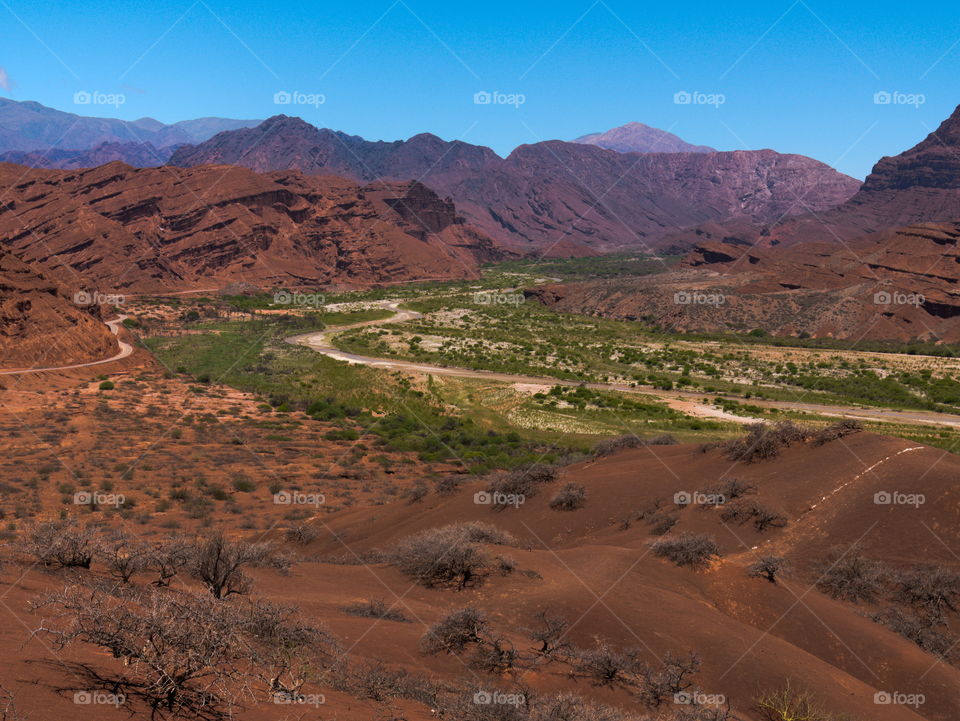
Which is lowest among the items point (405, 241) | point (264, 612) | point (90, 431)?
point (90, 431)

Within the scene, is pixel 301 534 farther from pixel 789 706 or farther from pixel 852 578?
pixel 852 578

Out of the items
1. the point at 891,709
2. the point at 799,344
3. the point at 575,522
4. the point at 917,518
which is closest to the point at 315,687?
the point at 891,709

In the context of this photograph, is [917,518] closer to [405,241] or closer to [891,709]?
[891,709]
